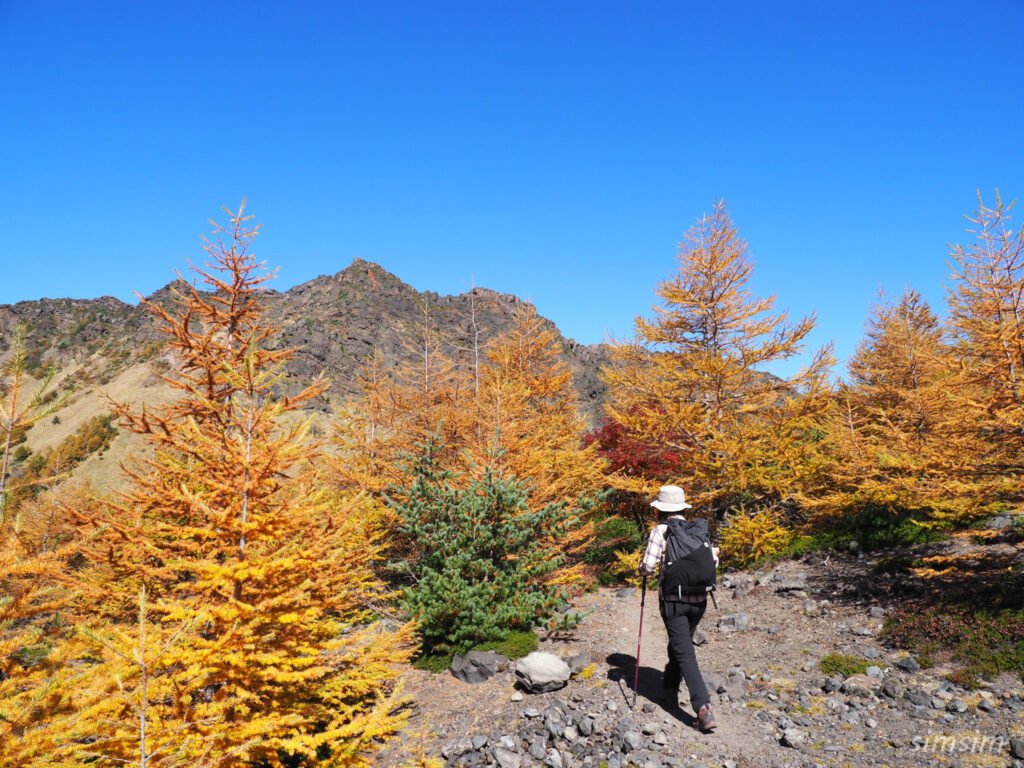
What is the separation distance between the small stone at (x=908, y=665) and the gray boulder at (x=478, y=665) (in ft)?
16.5

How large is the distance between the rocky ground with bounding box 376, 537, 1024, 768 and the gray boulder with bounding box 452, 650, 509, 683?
0.40 feet

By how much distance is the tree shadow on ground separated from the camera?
216 inches

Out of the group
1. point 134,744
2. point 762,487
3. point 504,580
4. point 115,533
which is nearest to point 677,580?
point 504,580

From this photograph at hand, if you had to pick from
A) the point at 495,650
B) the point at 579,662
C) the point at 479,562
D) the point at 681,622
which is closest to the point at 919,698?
the point at 681,622

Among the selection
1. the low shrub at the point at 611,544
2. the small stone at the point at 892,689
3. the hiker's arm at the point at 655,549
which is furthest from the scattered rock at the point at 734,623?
the hiker's arm at the point at 655,549

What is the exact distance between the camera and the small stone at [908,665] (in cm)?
606

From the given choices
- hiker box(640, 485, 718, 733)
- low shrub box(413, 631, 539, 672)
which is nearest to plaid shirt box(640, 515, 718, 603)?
hiker box(640, 485, 718, 733)

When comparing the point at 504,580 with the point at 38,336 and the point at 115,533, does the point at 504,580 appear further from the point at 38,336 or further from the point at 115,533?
the point at 38,336

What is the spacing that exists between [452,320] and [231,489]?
77.0m

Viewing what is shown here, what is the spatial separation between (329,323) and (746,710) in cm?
7539

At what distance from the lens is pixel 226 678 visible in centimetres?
446

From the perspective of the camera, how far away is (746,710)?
5496 millimetres

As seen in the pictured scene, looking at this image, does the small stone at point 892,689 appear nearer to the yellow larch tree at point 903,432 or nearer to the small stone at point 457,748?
the yellow larch tree at point 903,432

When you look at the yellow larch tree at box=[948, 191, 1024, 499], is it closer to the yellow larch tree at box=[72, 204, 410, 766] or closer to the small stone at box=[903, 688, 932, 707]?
the small stone at box=[903, 688, 932, 707]
